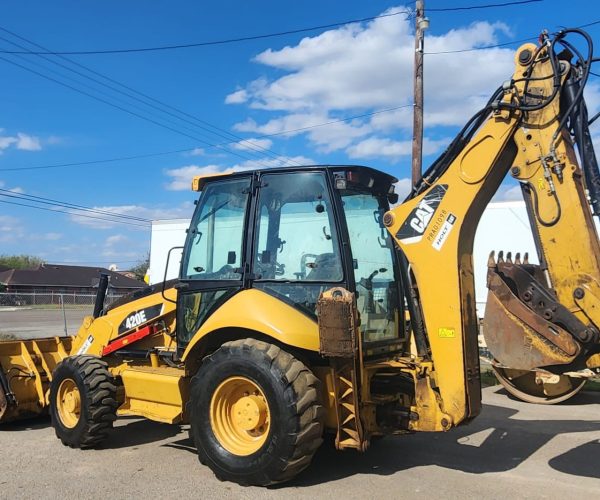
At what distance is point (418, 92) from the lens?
13.1 metres

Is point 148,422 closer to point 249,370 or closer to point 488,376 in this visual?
point 249,370

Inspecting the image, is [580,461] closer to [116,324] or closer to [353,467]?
[353,467]

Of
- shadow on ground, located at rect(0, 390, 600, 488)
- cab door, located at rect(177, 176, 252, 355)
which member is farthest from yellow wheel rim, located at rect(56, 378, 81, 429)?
cab door, located at rect(177, 176, 252, 355)

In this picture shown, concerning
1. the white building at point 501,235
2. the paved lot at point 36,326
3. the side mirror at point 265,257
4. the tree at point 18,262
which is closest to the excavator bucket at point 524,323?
the side mirror at point 265,257

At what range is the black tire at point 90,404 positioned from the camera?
18.9 feet

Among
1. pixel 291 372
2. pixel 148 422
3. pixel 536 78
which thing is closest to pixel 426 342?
pixel 291 372

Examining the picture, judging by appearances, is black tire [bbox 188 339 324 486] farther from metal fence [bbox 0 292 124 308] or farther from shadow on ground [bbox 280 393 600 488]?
metal fence [bbox 0 292 124 308]

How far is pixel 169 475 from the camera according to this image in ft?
16.4

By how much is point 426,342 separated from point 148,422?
3788mm

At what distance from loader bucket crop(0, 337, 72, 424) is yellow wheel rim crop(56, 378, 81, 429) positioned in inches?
31.5

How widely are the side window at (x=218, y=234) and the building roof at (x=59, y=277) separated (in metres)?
60.8

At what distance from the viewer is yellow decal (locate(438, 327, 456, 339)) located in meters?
4.57

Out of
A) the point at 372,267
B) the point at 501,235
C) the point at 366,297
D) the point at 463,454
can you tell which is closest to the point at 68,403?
the point at 366,297

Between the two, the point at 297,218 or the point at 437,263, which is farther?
the point at 297,218
